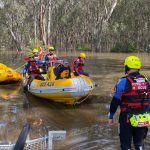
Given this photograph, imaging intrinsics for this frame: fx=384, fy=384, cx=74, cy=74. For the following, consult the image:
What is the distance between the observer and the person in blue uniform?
5016 mm

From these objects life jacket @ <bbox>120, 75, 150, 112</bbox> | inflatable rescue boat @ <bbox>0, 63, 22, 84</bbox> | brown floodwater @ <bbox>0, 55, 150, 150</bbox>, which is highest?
life jacket @ <bbox>120, 75, 150, 112</bbox>

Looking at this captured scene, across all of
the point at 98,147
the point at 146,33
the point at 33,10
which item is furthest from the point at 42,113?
the point at 146,33

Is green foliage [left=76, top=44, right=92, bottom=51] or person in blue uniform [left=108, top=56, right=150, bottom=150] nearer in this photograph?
person in blue uniform [left=108, top=56, right=150, bottom=150]

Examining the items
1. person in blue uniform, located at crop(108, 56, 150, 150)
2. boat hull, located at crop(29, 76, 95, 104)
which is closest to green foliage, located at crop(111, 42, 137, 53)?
boat hull, located at crop(29, 76, 95, 104)

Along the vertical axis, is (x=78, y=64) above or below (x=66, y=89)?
above

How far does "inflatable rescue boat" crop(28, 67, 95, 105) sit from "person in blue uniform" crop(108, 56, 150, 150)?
5.52 metres

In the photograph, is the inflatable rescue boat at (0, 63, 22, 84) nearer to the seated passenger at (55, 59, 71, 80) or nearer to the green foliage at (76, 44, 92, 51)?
the seated passenger at (55, 59, 71, 80)

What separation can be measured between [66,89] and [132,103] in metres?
5.69

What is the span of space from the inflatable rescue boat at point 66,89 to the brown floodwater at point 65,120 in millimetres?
255

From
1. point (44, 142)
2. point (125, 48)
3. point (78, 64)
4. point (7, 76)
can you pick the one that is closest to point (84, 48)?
point (125, 48)

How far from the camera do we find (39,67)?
1372 centimetres

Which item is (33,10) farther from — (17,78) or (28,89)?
(28,89)

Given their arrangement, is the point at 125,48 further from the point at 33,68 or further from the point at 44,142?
the point at 44,142

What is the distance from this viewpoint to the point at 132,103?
16.6ft
